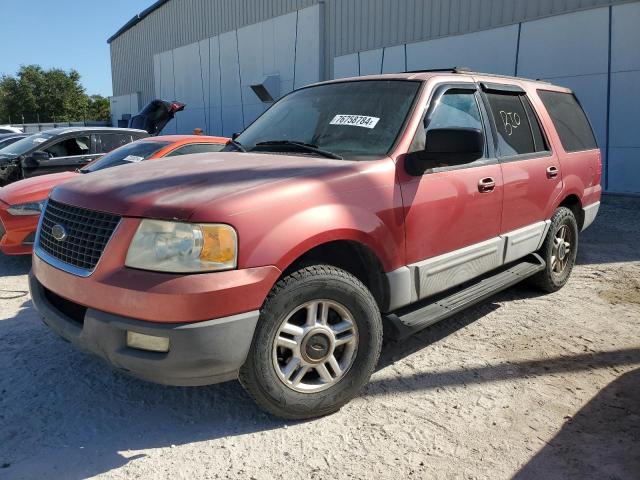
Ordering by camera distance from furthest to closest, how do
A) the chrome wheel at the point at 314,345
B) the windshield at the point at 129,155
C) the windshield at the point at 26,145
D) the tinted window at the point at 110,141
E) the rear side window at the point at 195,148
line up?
the tinted window at the point at 110,141 → the windshield at the point at 26,145 → the rear side window at the point at 195,148 → the windshield at the point at 129,155 → the chrome wheel at the point at 314,345

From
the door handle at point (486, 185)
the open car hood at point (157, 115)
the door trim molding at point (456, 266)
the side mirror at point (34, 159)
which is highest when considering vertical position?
the open car hood at point (157, 115)

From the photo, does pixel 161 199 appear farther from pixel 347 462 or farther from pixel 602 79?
pixel 602 79

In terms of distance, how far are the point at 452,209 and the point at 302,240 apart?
125cm

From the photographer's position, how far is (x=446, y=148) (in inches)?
116

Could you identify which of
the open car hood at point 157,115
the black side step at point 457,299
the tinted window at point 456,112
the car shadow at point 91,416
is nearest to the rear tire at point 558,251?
the black side step at point 457,299

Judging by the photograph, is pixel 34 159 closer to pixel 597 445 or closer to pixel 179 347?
pixel 179 347

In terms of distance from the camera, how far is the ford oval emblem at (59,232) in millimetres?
2729

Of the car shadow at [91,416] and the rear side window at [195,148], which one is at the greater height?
the rear side window at [195,148]

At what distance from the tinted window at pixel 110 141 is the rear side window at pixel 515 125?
607 cm

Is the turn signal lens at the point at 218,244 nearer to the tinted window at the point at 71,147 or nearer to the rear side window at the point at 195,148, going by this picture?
the rear side window at the point at 195,148

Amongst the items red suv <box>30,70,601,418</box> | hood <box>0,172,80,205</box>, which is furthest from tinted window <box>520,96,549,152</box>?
hood <box>0,172,80,205</box>

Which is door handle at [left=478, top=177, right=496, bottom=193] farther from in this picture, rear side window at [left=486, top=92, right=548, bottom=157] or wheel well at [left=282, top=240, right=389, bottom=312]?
wheel well at [left=282, top=240, right=389, bottom=312]

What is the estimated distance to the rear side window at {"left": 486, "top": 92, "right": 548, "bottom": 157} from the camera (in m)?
3.98

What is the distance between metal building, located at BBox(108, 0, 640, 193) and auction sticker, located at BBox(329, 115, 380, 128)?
884 centimetres
